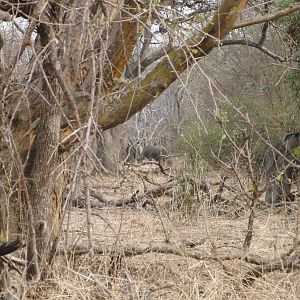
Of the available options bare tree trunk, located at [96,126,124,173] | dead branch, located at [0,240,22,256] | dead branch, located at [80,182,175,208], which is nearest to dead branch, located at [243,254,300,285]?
bare tree trunk, located at [96,126,124,173]

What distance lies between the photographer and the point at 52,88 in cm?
A: 420

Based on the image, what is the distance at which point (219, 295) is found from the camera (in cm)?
400

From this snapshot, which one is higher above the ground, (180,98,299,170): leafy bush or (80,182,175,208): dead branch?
(180,98,299,170): leafy bush

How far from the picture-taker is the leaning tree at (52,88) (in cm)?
379

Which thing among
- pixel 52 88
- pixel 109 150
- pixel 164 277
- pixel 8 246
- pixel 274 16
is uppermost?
pixel 274 16

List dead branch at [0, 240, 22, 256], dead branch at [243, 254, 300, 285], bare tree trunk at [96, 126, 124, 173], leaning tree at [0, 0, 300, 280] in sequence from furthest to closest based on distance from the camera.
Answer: bare tree trunk at [96, 126, 124, 173] < dead branch at [243, 254, 300, 285] < leaning tree at [0, 0, 300, 280] < dead branch at [0, 240, 22, 256]

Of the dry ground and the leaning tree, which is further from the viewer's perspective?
the dry ground

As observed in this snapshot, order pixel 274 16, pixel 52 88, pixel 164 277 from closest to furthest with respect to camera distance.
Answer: pixel 52 88 → pixel 164 277 → pixel 274 16

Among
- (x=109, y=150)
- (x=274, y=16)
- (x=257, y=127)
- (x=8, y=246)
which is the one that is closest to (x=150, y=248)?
(x=8, y=246)

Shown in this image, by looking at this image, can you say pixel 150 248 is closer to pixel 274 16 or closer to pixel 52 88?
pixel 52 88

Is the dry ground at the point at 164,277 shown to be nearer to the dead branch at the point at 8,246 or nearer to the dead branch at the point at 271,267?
the dead branch at the point at 271,267

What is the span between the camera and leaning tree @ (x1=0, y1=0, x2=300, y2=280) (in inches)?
149

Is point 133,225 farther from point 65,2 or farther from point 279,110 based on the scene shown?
point 279,110

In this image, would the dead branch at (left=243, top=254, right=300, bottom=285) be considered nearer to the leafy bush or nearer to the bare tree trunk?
the bare tree trunk
